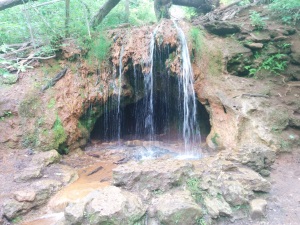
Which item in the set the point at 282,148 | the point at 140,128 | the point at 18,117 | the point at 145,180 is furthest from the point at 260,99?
the point at 18,117

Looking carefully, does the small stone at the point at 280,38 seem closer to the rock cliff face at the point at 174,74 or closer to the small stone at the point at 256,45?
Result: the rock cliff face at the point at 174,74

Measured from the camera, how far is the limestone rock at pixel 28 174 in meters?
4.64

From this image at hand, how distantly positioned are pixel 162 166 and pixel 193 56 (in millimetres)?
3967

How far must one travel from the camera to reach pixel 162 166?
3.98 meters

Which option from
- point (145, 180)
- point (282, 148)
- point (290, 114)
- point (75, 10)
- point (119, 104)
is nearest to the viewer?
point (145, 180)

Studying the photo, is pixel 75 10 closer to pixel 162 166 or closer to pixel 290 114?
pixel 162 166

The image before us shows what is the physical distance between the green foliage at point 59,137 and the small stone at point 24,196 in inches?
75.2

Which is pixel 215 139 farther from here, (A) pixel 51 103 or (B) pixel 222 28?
(A) pixel 51 103

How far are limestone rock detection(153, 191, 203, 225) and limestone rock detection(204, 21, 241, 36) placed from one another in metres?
5.49

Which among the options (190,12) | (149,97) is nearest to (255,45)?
(149,97)

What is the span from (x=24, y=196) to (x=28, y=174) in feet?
2.61

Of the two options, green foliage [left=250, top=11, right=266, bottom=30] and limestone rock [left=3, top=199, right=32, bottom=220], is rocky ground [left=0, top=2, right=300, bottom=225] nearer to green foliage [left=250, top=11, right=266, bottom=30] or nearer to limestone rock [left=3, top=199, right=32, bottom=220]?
limestone rock [left=3, top=199, right=32, bottom=220]

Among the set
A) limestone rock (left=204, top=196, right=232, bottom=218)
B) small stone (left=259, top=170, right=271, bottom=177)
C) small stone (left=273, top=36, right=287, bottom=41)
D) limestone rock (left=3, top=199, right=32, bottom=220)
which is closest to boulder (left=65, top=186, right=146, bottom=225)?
limestone rock (left=204, top=196, right=232, bottom=218)

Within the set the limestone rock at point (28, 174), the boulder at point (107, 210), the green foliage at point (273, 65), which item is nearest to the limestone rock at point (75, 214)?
the boulder at point (107, 210)
